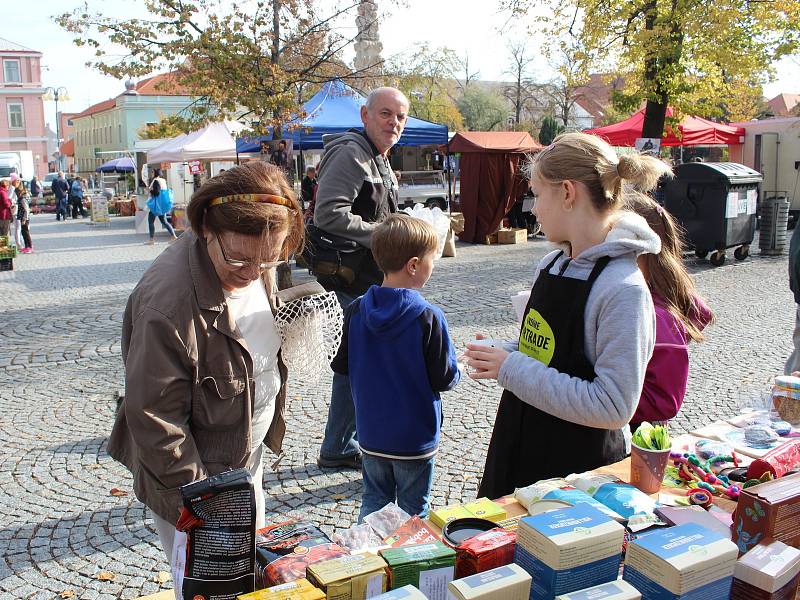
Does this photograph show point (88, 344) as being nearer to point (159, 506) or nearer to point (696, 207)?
point (159, 506)

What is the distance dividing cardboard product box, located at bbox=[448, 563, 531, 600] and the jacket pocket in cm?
88

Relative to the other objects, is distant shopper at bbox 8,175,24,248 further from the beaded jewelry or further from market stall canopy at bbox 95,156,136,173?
market stall canopy at bbox 95,156,136,173

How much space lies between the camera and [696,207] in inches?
450

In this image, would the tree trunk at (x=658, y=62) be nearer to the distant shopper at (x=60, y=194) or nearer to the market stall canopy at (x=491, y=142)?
the market stall canopy at (x=491, y=142)

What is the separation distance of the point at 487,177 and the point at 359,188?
11701mm

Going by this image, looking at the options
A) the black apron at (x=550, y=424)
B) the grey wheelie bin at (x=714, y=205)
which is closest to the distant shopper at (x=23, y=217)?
the grey wheelie bin at (x=714, y=205)

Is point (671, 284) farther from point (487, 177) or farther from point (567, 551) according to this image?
point (487, 177)

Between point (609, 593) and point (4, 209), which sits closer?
point (609, 593)

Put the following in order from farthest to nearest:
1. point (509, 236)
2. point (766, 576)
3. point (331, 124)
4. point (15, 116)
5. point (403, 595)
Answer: point (15, 116) < point (509, 236) < point (331, 124) < point (766, 576) < point (403, 595)

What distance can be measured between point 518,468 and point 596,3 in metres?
12.7

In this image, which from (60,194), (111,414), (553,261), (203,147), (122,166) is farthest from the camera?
(122,166)

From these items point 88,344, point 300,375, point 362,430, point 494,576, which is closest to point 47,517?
point 362,430

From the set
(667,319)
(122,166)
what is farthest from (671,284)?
(122,166)

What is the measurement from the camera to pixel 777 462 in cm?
199
